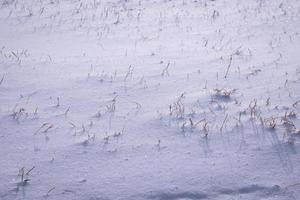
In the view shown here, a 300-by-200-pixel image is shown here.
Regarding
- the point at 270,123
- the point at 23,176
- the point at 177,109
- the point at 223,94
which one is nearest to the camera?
the point at 23,176

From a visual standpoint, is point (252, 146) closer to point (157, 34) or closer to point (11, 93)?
point (11, 93)

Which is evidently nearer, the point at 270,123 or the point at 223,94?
the point at 270,123

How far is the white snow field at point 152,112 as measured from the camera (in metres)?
3.06

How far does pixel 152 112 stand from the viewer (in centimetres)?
410

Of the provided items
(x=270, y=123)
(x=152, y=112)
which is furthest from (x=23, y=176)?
(x=270, y=123)

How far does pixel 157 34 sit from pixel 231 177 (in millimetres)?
4601

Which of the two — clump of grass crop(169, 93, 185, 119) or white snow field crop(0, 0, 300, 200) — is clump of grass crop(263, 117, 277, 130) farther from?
clump of grass crop(169, 93, 185, 119)

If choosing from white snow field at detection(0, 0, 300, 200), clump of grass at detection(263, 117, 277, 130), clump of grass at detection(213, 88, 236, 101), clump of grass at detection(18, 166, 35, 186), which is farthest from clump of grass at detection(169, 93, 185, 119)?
clump of grass at detection(18, 166, 35, 186)

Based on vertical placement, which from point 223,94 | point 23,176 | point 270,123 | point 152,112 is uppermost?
point 223,94

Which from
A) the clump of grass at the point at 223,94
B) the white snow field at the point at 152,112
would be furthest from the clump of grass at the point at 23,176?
the clump of grass at the point at 223,94

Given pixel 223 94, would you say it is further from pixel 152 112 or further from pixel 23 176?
pixel 23 176

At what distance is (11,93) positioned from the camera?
461cm

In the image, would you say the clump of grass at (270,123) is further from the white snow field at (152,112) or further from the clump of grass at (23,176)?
the clump of grass at (23,176)

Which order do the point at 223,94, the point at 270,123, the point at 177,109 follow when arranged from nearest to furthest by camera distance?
the point at 270,123 < the point at 177,109 < the point at 223,94
